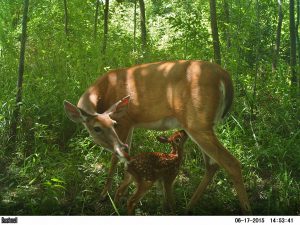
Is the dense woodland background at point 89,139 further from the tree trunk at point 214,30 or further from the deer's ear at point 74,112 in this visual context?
the deer's ear at point 74,112

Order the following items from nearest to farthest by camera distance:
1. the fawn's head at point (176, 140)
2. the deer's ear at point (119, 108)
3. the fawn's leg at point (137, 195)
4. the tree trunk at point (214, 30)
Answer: the fawn's leg at point (137, 195) → the deer's ear at point (119, 108) → the fawn's head at point (176, 140) → the tree trunk at point (214, 30)

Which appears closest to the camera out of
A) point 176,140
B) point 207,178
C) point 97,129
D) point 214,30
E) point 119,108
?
point 97,129

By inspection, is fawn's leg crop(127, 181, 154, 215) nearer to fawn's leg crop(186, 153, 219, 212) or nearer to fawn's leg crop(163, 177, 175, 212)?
fawn's leg crop(163, 177, 175, 212)

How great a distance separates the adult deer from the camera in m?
4.05

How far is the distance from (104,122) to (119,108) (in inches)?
9.7

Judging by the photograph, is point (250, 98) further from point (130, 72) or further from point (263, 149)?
Result: point (130, 72)

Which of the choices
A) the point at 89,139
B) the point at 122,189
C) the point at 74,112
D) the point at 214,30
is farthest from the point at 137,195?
the point at 214,30

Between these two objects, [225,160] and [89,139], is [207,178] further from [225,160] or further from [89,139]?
[89,139]

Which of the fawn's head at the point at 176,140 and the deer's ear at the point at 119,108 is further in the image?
the fawn's head at the point at 176,140

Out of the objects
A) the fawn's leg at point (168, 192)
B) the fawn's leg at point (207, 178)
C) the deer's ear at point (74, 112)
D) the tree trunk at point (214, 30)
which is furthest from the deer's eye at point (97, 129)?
the tree trunk at point (214, 30)

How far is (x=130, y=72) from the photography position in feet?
15.3

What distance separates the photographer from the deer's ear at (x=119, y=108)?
410 centimetres

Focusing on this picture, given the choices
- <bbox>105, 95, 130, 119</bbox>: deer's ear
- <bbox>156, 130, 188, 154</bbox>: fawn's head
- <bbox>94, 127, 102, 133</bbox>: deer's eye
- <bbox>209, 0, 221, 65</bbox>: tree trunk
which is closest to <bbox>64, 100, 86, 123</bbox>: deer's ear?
<bbox>94, 127, 102, 133</bbox>: deer's eye

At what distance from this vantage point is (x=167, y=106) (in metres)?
4.35
